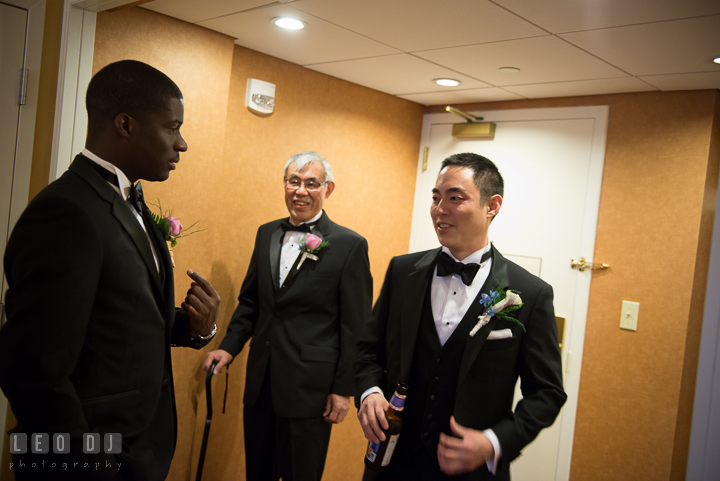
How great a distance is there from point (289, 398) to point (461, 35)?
1941 mm

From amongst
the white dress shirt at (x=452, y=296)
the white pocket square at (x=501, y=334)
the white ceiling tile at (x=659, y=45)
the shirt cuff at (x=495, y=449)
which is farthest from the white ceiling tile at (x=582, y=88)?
the shirt cuff at (x=495, y=449)

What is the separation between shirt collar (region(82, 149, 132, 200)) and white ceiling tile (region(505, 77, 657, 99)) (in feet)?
8.94

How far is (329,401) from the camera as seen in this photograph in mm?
→ 2822

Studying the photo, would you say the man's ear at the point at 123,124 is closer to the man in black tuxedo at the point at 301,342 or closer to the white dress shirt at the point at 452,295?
the white dress shirt at the point at 452,295

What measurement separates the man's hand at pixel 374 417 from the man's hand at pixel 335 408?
93cm

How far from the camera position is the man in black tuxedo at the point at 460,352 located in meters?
1.72

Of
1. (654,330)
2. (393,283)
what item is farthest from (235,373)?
(654,330)

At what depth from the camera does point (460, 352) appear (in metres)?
1.82

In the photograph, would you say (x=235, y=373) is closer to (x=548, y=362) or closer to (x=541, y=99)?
(x=548, y=362)

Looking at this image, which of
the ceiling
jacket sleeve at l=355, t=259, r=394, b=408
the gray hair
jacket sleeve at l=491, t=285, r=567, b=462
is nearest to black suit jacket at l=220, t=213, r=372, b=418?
the gray hair

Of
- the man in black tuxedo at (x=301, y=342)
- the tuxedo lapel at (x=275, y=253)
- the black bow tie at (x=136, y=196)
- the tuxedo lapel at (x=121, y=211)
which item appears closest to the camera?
the tuxedo lapel at (x=121, y=211)

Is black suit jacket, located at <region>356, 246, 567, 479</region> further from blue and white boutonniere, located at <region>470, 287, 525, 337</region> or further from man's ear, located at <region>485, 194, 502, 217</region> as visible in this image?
man's ear, located at <region>485, 194, 502, 217</region>

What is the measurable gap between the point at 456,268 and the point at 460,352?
30 centimetres

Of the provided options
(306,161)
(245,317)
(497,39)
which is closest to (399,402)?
(245,317)
